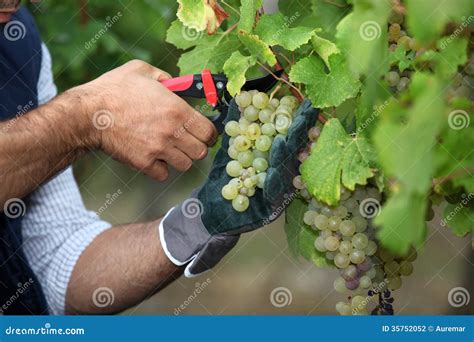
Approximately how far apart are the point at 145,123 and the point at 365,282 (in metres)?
0.42

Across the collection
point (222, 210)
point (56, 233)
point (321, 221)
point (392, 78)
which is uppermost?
point (392, 78)

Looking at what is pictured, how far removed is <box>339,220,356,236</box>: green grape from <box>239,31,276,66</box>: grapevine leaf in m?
0.26

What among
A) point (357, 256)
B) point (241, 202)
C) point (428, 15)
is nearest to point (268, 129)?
point (241, 202)

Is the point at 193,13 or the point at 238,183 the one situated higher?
the point at 193,13

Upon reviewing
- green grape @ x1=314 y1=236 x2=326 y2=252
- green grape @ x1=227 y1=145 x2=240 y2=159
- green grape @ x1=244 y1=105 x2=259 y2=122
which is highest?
green grape @ x1=244 y1=105 x2=259 y2=122

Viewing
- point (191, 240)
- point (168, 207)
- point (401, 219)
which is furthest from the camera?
point (168, 207)

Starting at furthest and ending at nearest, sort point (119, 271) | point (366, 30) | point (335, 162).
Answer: point (119, 271), point (335, 162), point (366, 30)

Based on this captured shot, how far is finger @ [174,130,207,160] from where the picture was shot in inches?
49.5

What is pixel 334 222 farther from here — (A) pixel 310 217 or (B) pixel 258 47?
(B) pixel 258 47

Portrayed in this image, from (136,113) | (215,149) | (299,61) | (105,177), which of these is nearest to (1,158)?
(136,113)

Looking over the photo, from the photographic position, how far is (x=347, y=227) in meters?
1.14

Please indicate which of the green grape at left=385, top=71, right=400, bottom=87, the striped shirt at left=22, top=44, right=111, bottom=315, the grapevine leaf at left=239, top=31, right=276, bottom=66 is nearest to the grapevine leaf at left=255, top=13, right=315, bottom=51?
the grapevine leaf at left=239, top=31, right=276, bottom=66

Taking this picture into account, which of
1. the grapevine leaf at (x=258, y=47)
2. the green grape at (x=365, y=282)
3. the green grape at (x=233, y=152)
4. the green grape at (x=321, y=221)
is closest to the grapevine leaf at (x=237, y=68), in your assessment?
the grapevine leaf at (x=258, y=47)

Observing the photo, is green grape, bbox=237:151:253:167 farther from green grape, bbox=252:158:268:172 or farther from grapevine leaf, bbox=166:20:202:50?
grapevine leaf, bbox=166:20:202:50
